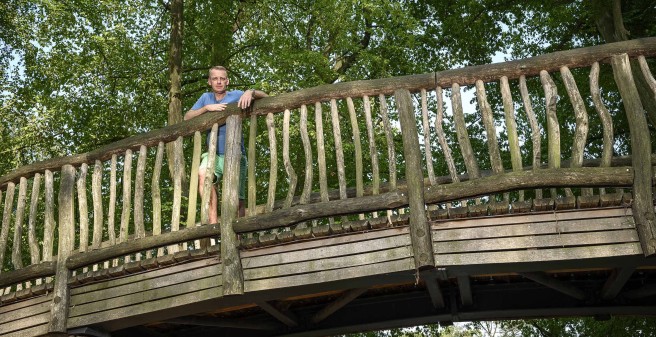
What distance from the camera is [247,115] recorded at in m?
7.62

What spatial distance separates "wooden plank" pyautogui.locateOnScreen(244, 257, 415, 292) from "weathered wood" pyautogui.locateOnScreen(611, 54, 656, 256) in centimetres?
167

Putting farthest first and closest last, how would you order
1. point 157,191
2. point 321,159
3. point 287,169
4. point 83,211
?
point 83,211
point 157,191
point 287,169
point 321,159

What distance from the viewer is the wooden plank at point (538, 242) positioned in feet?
21.1

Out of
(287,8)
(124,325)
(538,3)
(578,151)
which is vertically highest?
(287,8)

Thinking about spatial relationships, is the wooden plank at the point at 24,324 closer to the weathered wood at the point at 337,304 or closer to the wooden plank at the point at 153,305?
the wooden plank at the point at 153,305

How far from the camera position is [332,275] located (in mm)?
6879

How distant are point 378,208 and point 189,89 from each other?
16839 millimetres

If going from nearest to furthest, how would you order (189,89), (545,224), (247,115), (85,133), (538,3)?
(545,224) < (247,115) < (538,3) < (85,133) < (189,89)

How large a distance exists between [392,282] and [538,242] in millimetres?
1217

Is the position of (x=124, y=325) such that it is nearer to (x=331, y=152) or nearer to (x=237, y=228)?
(x=237, y=228)

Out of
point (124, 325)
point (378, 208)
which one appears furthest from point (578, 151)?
point (124, 325)

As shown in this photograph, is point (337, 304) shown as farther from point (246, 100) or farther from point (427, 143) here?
point (427, 143)

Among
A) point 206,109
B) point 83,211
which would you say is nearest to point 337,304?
point 206,109

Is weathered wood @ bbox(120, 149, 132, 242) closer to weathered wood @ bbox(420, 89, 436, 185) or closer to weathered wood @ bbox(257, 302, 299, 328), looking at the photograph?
weathered wood @ bbox(257, 302, 299, 328)
